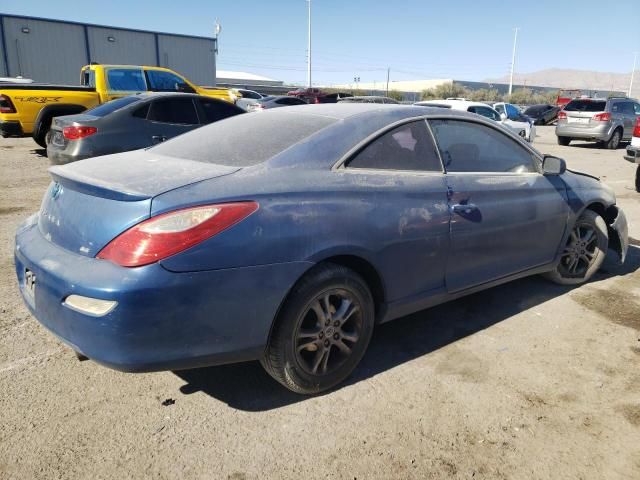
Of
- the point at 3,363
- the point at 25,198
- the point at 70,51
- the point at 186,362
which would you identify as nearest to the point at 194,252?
the point at 186,362

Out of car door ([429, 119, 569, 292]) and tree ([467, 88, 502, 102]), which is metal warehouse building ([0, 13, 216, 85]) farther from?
tree ([467, 88, 502, 102])

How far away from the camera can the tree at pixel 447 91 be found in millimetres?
60641

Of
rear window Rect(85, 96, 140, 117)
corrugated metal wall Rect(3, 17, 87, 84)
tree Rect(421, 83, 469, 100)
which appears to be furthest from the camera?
tree Rect(421, 83, 469, 100)

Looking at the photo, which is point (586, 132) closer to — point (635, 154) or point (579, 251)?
point (635, 154)

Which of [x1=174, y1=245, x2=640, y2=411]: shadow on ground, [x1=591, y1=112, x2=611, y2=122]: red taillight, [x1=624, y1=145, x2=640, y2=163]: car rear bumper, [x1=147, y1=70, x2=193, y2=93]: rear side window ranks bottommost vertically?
[x1=174, y1=245, x2=640, y2=411]: shadow on ground

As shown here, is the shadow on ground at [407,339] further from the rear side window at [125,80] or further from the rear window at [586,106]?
the rear window at [586,106]

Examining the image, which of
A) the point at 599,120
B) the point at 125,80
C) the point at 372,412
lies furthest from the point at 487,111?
the point at 372,412

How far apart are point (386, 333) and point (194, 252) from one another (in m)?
1.80

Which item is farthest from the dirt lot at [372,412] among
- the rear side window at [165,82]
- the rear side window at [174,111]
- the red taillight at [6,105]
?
the rear side window at [165,82]

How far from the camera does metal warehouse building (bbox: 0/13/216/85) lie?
99.1ft

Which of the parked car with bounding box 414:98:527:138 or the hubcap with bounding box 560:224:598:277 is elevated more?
the parked car with bounding box 414:98:527:138

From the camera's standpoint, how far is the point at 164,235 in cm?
217

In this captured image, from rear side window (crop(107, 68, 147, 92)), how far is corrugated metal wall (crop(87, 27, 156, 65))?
2445 centimetres

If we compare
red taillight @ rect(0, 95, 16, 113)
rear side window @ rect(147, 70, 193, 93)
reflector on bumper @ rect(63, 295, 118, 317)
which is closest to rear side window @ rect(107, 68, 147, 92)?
rear side window @ rect(147, 70, 193, 93)
